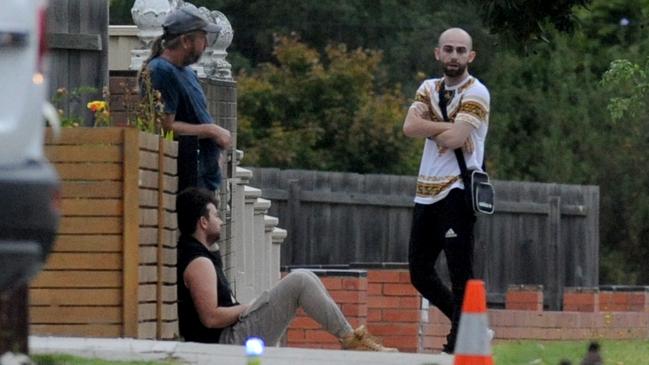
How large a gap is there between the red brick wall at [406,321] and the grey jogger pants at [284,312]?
3.47 metres

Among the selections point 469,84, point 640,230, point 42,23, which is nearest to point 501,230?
point 640,230

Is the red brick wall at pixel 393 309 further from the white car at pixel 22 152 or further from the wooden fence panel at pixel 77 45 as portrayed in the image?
the white car at pixel 22 152

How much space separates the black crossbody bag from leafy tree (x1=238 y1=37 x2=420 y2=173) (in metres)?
16.4

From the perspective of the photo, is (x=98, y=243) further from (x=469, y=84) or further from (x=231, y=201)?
(x=231, y=201)

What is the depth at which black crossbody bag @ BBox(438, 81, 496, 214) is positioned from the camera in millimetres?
9414

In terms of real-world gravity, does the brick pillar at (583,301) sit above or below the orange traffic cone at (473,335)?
below

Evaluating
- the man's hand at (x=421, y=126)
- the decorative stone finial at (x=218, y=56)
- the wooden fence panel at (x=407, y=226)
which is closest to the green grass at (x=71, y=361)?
the man's hand at (x=421, y=126)

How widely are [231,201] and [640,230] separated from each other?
Result: 13703 millimetres

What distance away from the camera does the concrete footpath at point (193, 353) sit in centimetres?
760

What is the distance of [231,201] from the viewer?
12977 mm

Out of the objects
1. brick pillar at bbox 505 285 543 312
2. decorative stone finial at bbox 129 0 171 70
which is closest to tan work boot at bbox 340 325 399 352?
decorative stone finial at bbox 129 0 171 70

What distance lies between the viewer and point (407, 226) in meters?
20.3

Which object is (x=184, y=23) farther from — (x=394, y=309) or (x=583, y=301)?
(x=583, y=301)

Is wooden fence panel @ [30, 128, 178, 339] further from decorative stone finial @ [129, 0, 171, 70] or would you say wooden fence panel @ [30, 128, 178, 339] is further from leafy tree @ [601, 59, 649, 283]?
leafy tree @ [601, 59, 649, 283]
